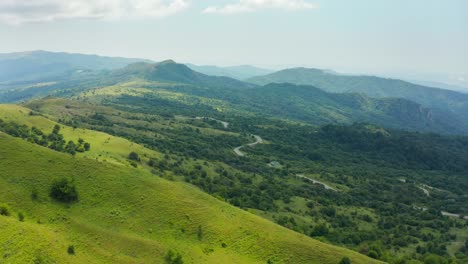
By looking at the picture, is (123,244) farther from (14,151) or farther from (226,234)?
(14,151)

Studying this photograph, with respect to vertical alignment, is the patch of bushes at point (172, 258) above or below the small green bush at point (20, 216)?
below

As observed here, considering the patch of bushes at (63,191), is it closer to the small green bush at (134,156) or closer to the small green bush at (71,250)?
the small green bush at (71,250)

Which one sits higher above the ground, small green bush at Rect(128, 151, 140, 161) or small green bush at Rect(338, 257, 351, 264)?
small green bush at Rect(128, 151, 140, 161)

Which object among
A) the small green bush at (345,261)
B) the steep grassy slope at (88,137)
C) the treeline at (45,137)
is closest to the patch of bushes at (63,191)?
the treeline at (45,137)

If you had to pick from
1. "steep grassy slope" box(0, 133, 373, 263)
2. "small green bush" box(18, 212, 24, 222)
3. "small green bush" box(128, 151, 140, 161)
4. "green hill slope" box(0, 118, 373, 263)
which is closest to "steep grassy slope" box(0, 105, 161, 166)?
"small green bush" box(128, 151, 140, 161)

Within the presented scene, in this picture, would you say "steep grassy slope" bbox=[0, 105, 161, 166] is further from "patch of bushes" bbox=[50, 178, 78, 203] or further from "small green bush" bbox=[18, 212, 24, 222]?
"small green bush" bbox=[18, 212, 24, 222]

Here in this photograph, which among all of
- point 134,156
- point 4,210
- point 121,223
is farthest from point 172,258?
point 134,156

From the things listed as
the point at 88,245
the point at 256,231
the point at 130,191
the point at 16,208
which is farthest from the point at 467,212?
the point at 16,208
